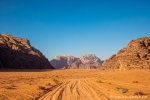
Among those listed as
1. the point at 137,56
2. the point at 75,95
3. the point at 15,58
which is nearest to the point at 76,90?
the point at 75,95

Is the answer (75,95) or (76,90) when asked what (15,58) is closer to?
(76,90)

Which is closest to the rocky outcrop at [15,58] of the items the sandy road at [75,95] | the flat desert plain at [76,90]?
the flat desert plain at [76,90]

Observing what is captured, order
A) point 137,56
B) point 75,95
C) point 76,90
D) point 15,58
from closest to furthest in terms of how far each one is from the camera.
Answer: point 75,95, point 76,90, point 137,56, point 15,58

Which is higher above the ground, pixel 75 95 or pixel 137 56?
pixel 137 56

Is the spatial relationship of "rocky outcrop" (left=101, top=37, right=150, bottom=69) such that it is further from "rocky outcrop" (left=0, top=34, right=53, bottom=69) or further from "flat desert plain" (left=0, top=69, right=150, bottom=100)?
"rocky outcrop" (left=0, top=34, right=53, bottom=69)

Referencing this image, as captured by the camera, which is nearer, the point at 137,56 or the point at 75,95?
the point at 75,95

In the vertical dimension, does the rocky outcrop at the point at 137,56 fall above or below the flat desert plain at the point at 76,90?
above

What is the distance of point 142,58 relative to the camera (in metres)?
50.4

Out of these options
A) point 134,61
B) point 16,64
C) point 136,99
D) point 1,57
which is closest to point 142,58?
point 134,61

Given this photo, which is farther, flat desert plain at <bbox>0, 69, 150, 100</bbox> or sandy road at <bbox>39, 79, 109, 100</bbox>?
flat desert plain at <bbox>0, 69, 150, 100</bbox>

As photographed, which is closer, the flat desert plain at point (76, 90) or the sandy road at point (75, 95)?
the sandy road at point (75, 95)

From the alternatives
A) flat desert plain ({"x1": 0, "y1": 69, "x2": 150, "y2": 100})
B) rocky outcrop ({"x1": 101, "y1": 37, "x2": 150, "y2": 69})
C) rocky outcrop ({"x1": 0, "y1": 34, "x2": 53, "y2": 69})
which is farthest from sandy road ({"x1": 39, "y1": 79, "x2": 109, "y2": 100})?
rocky outcrop ({"x1": 0, "y1": 34, "x2": 53, "y2": 69})

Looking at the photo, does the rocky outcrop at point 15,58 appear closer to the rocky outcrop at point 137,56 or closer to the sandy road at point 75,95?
the rocky outcrop at point 137,56

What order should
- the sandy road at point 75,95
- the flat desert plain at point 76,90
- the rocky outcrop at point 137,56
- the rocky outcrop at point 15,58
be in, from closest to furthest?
the sandy road at point 75,95
the flat desert plain at point 76,90
the rocky outcrop at point 137,56
the rocky outcrop at point 15,58
